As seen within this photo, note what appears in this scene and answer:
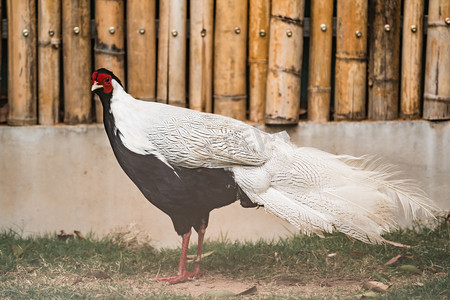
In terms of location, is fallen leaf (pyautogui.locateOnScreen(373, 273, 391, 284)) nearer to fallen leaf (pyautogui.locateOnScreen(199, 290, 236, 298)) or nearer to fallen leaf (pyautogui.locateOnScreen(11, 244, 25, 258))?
fallen leaf (pyautogui.locateOnScreen(199, 290, 236, 298))

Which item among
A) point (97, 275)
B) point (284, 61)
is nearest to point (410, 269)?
point (284, 61)

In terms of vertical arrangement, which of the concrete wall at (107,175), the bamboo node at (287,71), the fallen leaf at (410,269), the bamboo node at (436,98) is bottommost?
the fallen leaf at (410,269)

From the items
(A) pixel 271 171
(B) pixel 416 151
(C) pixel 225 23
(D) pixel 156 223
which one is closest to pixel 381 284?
(A) pixel 271 171

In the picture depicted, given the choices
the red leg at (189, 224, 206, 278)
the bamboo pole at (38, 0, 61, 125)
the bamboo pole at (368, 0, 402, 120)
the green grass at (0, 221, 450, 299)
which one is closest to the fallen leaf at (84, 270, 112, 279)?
the green grass at (0, 221, 450, 299)

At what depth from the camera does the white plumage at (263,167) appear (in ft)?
15.0

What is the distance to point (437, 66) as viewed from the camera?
5629 mm

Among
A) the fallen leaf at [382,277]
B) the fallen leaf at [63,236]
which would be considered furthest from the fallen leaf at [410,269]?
the fallen leaf at [63,236]

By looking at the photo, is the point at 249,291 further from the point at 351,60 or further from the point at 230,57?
the point at 351,60

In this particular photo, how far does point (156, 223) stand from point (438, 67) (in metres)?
2.29

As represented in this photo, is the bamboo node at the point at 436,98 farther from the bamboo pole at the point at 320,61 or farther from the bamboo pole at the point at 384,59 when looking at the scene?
the bamboo pole at the point at 320,61

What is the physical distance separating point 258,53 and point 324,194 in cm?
136

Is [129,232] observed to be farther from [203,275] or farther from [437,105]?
[437,105]

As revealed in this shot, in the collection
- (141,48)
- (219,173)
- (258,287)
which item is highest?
(141,48)

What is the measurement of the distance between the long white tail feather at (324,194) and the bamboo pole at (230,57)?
35.6 inches
